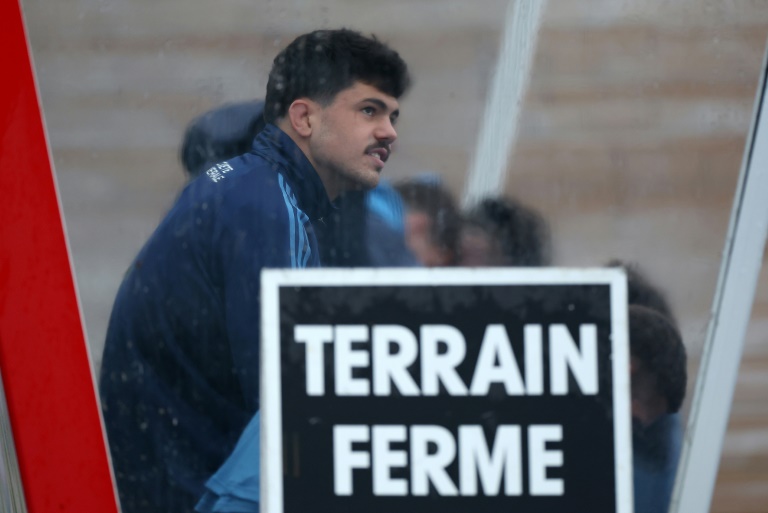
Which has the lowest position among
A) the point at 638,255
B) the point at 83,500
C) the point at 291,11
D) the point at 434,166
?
the point at 83,500

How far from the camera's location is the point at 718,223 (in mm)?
1954

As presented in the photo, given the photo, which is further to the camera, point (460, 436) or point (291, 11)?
point (291, 11)

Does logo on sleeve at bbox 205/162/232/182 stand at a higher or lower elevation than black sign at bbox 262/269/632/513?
higher

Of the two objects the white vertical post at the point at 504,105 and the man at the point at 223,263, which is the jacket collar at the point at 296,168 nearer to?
the man at the point at 223,263

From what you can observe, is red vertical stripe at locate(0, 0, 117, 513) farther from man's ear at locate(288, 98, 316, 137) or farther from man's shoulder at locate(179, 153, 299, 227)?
man's ear at locate(288, 98, 316, 137)

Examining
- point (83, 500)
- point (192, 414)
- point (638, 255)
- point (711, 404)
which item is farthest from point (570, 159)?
point (83, 500)

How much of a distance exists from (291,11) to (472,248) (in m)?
0.56

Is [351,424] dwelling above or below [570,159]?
below

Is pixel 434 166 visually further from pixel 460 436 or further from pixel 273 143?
pixel 460 436

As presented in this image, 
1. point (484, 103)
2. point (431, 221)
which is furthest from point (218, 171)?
point (484, 103)

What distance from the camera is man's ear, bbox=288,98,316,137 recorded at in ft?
6.31

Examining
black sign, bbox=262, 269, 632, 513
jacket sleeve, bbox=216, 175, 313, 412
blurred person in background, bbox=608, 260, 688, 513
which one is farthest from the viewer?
blurred person in background, bbox=608, 260, 688, 513

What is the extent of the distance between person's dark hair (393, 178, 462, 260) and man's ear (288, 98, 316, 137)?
0.65ft

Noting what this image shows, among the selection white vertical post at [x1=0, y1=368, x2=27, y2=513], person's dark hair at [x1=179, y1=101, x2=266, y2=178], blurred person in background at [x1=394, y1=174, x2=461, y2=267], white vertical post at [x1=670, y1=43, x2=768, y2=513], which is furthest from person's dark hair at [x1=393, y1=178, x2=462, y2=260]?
white vertical post at [x1=0, y1=368, x2=27, y2=513]
